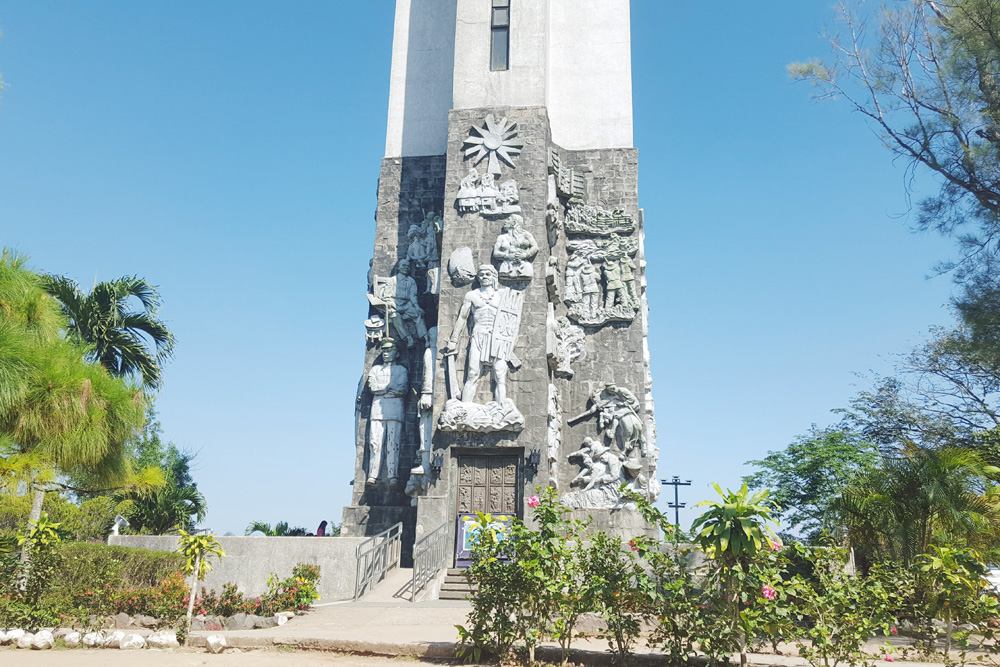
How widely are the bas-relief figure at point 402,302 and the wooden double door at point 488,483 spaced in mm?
3385

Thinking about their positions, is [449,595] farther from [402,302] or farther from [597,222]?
[597,222]

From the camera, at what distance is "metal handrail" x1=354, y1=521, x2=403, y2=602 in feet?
43.7

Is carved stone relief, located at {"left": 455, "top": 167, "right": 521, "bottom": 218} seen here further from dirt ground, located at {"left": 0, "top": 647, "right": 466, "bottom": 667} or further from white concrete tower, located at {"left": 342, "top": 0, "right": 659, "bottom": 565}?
dirt ground, located at {"left": 0, "top": 647, "right": 466, "bottom": 667}

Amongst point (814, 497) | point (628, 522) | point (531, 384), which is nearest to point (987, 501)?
point (628, 522)

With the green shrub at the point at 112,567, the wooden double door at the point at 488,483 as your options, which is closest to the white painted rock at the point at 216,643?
the green shrub at the point at 112,567

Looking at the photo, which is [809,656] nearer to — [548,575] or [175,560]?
[548,575]

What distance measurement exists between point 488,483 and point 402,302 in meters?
4.78

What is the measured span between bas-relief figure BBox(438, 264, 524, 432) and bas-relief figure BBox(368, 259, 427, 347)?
217cm

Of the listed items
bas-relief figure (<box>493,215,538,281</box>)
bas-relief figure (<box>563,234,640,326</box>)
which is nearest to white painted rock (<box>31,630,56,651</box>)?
bas-relief figure (<box>493,215,538,281</box>)

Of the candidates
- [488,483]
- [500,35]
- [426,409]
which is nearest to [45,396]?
[426,409]

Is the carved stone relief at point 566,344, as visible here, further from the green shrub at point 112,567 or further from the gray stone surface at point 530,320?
the green shrub at point 112,567

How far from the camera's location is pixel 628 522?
15.6 meters

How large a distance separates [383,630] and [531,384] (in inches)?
278

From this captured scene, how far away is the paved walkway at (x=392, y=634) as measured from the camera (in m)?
7.55
